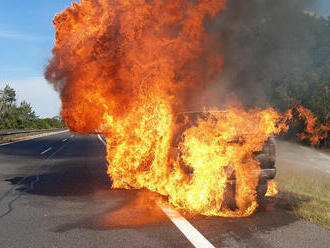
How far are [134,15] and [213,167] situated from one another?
462 centimetres

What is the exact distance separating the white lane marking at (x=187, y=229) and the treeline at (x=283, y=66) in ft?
35.4

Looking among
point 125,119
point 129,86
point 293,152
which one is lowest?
point 293,152

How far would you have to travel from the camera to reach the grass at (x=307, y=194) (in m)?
5.82

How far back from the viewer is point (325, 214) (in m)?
5.85

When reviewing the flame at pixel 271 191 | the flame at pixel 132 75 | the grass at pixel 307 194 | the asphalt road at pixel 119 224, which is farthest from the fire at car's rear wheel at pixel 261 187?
the flame at pixel 132 75

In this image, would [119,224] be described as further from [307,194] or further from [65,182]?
[65,182]

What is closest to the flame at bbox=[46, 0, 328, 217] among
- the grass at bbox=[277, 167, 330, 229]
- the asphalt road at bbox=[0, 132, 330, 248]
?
the asphalt road at bbox=[0, 132, 330, 248]

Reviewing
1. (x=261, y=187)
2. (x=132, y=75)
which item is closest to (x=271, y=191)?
(x=261, y=187)

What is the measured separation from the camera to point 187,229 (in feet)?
16.2

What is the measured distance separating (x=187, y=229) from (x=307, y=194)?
395 centimetres

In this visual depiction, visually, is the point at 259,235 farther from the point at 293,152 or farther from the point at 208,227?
the point at 293,152

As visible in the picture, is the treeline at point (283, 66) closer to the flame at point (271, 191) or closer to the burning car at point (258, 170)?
the flame at point (271, 191)

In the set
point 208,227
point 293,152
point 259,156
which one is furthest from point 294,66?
point 208,227

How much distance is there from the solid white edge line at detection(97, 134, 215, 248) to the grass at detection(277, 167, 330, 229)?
1.99 m
